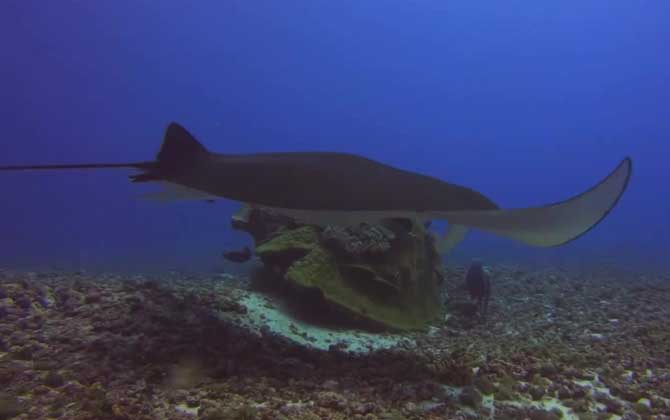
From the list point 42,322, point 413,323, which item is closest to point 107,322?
point 42,322

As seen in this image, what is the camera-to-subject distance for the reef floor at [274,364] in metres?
2.55

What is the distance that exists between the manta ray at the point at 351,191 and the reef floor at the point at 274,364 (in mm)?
1209

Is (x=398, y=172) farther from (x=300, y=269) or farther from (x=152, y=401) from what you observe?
(x=152, y=401)

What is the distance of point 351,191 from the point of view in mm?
3195

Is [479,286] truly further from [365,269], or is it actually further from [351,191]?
[351,191]

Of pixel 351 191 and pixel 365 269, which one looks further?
pixel 365 269

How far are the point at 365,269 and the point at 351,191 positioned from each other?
1.95m

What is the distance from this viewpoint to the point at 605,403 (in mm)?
2811

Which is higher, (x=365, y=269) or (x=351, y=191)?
(x=351, y=191)

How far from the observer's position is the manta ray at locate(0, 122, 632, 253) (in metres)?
2.79

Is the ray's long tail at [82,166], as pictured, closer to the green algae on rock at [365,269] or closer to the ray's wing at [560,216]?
the green algae on rock at [365,269]

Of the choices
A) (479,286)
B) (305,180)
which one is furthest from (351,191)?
(479,286)

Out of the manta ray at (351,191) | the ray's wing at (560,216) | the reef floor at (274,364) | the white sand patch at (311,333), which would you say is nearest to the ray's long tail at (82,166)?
the manta ray at (351,191)

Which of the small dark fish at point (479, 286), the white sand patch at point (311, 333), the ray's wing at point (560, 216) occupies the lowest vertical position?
the white sand patch at point (311, 333)
